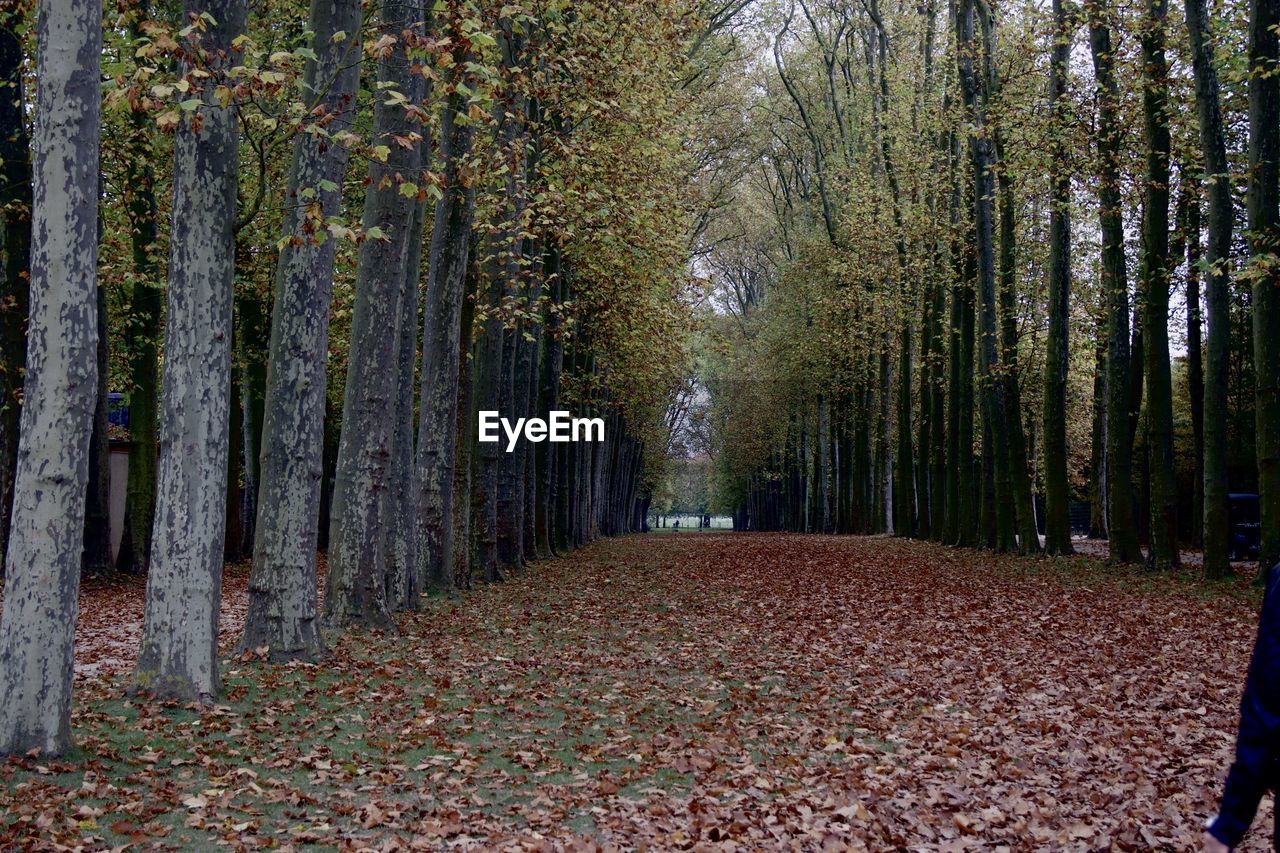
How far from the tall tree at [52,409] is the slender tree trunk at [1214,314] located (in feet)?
57.0

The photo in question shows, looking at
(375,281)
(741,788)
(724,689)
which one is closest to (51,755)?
(741,788)

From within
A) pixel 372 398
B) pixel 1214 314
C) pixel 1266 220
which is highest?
pixel 1266 220

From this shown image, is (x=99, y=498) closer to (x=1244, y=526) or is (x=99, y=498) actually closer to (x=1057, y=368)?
(x=1057, y=368)

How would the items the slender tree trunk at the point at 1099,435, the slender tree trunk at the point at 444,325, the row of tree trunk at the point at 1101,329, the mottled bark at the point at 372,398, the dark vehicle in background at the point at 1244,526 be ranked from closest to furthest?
1. the mottled bark at the point at 372,398
2. the row of tree trunk at the point at 1101,329
3. the slender tree trunk at the point at 444,325
4. the dark vehicle in background at the point at 1244,526
5. the slender tree trunk at the point at 1099,435

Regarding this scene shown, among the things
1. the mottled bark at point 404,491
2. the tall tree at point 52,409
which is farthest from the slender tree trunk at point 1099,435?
the tall tree at point 52,409

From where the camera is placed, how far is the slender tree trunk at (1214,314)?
18797 mm

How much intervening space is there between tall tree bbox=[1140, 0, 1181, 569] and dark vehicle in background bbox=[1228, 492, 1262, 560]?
6.27m

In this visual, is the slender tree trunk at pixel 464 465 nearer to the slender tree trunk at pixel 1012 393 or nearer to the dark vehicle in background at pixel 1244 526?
the slender tree trunk at pixel 1012 393

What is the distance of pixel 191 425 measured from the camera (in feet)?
31.7

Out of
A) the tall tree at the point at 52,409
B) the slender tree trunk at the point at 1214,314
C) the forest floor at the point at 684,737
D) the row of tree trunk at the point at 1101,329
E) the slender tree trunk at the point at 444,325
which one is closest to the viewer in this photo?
the forest floor at the point at 684,737

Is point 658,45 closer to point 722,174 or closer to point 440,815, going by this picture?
point 440,815

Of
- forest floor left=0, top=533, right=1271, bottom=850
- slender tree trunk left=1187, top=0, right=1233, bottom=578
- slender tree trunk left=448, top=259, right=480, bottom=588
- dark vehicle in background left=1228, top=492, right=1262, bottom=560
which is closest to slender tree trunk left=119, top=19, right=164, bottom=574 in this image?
forest floor left=0, top=533, right=1271, bottom=850

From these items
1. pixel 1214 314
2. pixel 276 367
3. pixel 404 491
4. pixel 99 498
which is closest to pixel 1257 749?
pixel 276 367

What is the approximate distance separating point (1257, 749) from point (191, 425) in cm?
859
